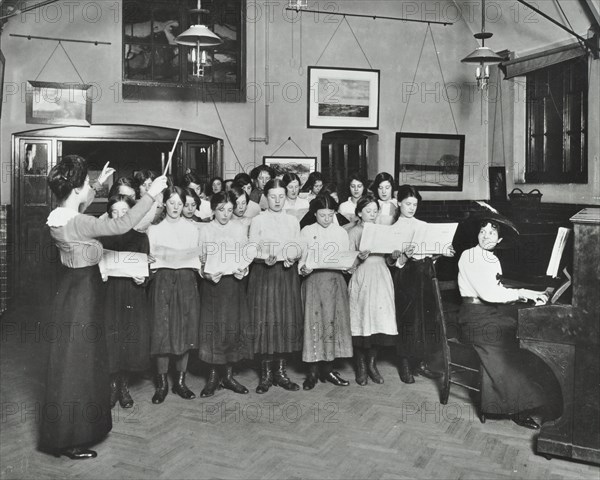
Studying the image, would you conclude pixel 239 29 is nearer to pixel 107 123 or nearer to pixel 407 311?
pixel 107 123

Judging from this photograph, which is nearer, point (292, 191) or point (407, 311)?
point (407, 311)

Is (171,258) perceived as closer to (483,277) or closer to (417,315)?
(417,315)

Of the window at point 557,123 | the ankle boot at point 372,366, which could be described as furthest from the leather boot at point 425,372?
the window at point 557,123

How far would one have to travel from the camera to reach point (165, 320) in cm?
435

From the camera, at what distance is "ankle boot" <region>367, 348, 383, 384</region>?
4.83 meters

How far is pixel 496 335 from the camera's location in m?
3.96

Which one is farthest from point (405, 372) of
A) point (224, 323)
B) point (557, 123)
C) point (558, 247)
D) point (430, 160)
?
point (430, 160)

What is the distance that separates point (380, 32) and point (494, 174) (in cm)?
282

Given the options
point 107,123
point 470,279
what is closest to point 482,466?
point 470,279

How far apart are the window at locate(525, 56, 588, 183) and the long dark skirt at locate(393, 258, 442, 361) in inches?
167

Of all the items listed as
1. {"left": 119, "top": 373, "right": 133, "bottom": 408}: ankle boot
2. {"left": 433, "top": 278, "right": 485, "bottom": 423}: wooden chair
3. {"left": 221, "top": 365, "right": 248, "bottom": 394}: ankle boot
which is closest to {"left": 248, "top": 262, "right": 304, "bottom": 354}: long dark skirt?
{"left": 221, "top": 365, "right": 248, "bottom": 394}: ankle boot

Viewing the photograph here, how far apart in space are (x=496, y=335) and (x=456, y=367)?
4.46 ft

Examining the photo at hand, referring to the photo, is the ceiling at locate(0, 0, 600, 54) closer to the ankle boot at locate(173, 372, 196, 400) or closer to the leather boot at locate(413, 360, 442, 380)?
the leather boot at locate(413, 360, 442, 380)

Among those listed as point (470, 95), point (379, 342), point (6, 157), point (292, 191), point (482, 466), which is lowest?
point (482, 466)
